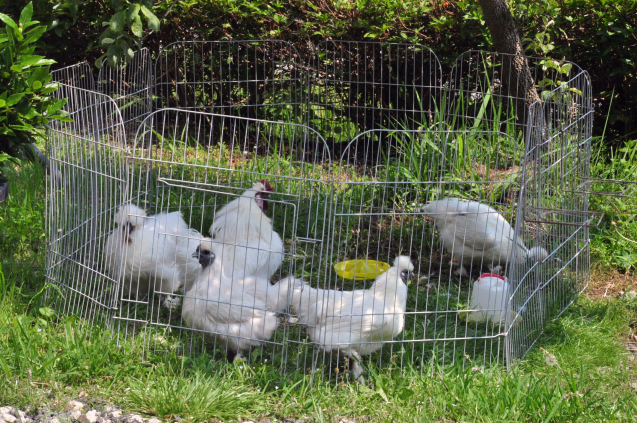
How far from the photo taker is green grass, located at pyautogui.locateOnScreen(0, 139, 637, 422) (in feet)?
10.4

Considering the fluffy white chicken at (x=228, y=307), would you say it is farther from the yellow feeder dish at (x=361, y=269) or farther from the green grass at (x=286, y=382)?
the yellow feeder dish at (x=361, y=269)

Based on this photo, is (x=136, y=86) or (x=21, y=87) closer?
(x=21, y=87)

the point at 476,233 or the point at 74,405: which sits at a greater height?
the point at 476,233

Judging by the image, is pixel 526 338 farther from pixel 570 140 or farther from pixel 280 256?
pixel 280 256

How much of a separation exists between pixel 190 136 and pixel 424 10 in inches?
128

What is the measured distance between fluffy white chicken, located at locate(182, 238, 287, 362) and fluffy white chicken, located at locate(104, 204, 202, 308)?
18 cm

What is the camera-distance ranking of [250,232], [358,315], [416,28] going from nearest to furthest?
[358,315]
[250,232]
[416,28]

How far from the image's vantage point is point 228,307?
364 cm

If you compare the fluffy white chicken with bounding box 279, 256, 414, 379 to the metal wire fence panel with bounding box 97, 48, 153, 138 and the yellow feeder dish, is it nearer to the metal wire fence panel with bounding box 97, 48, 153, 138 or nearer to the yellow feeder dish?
the yellow feeder dish

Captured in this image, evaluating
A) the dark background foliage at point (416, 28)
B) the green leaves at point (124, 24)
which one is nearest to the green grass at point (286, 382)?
the green leaves at point (124, 24)

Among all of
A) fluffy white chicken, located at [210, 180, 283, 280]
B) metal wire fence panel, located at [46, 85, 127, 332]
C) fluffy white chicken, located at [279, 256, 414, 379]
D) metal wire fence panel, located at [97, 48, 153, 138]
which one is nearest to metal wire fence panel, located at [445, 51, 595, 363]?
fluffy white chicken, located at [279, 256, 414, 379]

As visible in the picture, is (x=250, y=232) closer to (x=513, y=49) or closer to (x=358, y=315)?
(x=358, y=315)

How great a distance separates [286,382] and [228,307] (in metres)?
0.59

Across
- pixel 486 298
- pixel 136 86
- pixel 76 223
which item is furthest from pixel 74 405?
pixel 136 86
